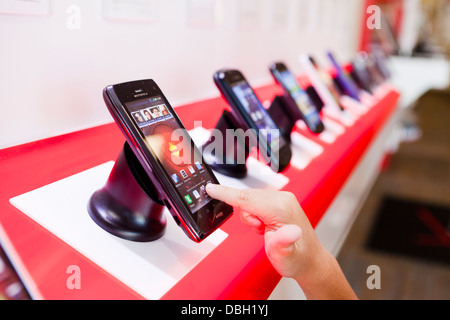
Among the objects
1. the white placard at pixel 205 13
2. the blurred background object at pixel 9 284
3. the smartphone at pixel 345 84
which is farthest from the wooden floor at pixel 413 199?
the blurred background object at pixel 9 284

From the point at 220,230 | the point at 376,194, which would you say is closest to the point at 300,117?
the point at 220,230

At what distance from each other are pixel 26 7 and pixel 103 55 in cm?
28

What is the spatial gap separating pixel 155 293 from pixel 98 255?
0.37 feet

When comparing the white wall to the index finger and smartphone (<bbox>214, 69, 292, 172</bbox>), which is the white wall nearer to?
smartphone (<bbox>214, 69, 292, 172</bbox>)

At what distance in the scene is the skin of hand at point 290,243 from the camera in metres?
0.72

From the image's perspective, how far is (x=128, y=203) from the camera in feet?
2.35

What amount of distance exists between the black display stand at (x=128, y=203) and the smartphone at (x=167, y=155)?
38 millimetres

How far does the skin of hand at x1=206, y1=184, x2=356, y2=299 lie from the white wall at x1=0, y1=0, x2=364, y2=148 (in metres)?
0.47

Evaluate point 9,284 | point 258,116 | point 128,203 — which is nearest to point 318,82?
point 258,116

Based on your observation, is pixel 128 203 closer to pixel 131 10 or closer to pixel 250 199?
pixel 250 199

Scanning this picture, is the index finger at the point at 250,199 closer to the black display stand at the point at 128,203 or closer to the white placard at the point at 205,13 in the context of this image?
the black display stand at the point at 128,203

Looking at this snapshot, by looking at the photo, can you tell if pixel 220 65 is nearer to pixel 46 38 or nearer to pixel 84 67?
pixel 84 67

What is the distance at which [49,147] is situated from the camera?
3.04 ft

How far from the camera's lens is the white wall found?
0.90 metres
